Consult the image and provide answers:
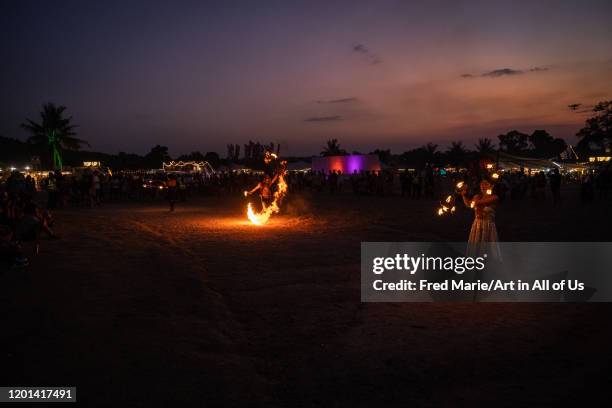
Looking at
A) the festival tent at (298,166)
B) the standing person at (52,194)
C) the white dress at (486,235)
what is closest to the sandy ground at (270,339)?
the white dress at (486,235)

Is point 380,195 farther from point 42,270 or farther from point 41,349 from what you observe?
point 41,349

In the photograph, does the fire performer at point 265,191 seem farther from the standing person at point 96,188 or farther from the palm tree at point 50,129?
the palm tree at point 50,129

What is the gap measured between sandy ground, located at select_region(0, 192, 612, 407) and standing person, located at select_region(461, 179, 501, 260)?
1.08 m

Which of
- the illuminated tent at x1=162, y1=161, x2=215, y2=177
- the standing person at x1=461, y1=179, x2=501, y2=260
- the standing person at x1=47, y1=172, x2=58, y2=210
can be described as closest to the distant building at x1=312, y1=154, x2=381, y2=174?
the illuminated tent at x1=162, y1=161, x2=215, y2=177

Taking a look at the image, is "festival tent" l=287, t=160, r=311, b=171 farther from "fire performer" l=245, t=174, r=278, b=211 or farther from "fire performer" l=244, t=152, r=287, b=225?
"fire performer" l=245, t=174, r=278, b=211

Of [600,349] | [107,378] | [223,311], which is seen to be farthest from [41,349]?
[600,349]

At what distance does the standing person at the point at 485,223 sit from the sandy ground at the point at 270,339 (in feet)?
3.55

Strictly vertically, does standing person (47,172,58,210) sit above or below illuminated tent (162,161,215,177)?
below

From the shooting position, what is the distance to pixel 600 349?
16.8ft

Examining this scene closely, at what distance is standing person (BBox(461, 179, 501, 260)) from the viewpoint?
7422 mm

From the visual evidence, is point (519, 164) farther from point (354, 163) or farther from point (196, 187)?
point (196, 187)

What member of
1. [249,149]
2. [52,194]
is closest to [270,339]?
[52,194]

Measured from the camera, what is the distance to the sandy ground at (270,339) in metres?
4.21

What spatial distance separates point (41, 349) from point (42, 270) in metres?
4.37
